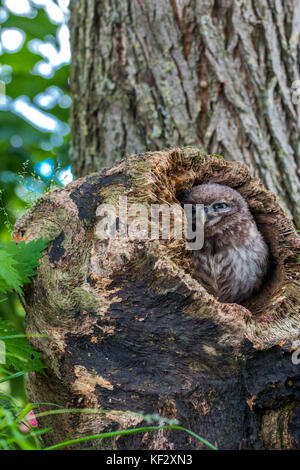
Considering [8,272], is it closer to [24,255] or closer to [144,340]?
[24,255]

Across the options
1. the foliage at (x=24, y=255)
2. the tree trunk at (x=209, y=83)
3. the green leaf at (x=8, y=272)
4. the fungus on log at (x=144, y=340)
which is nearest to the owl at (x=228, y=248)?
the tree trunk at (x=209, y=83)

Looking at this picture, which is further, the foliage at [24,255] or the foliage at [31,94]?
the foliage at [31,94]

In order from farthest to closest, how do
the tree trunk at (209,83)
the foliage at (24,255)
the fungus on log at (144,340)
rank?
the tree trunk at (209,83) → the foliage at (24,255) → the fungus on log at (144,340)

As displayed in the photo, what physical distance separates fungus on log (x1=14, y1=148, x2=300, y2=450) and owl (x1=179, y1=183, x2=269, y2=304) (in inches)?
23.7

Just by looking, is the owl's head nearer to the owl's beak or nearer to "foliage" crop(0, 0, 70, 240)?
the owl's beak

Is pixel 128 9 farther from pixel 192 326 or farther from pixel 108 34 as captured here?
pixel 192 326

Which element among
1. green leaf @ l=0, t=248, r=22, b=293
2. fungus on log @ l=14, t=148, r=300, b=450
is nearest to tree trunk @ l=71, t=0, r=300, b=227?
fungus on log @ l=14, t=148, r=300, b=450

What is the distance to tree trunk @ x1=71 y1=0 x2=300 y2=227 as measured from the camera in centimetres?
327

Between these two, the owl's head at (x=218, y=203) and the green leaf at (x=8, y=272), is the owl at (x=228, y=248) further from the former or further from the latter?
the green leaf at (x=8, y=272)

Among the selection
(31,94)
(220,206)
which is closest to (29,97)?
(31,94)

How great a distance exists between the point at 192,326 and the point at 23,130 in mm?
2909

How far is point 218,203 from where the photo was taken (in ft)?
9.62

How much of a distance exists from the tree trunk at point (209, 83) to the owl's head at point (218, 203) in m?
0.43

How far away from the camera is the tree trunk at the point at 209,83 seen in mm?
3273
